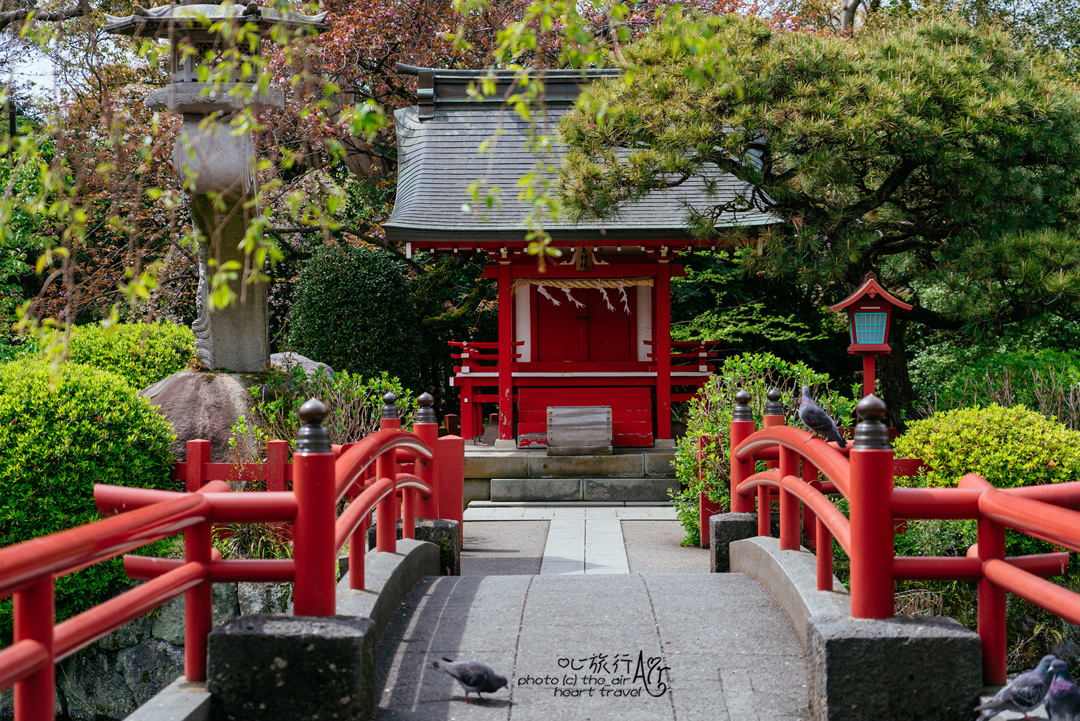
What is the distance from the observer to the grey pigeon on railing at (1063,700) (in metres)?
2.63

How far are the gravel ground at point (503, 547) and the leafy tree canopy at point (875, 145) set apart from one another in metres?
3.60

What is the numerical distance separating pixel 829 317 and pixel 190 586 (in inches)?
465

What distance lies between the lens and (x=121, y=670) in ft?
18.7

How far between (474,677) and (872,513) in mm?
1638

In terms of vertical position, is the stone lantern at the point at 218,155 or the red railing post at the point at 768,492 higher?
the stone lantern at the point at 218,155

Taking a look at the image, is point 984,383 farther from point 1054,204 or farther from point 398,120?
point 398,120

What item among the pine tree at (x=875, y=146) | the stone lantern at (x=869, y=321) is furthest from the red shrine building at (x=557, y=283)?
the stone lantern at (x=869, y=321)

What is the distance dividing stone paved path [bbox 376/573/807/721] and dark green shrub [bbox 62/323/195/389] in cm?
669

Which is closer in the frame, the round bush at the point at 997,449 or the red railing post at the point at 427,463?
the round bush at the point at 997,449

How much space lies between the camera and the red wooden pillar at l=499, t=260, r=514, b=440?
1073 cm

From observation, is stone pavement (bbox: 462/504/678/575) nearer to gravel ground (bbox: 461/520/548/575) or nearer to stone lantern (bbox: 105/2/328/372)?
gravel ground (bbox: 461/520/548/575)

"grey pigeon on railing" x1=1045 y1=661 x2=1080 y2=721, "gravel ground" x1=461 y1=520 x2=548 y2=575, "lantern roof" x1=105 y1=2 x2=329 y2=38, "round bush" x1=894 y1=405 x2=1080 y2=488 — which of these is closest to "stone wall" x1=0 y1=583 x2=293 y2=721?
"gravel ground" x1=461 y1=520 x2=548 y2=575

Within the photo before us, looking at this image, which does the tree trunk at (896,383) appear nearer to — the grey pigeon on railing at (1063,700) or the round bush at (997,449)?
the round bush at (997,449)

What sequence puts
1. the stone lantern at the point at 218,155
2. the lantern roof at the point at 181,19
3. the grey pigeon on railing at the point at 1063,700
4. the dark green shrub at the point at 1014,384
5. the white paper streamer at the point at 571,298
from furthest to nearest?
the white paper streamer at the point at 571,298
the dark green shrub at the point at 1014,384
the stone lantern at the point at 218,155
the lantern roof at the point at 181,19
the grey pigeon on railing at the point at 1063,700
